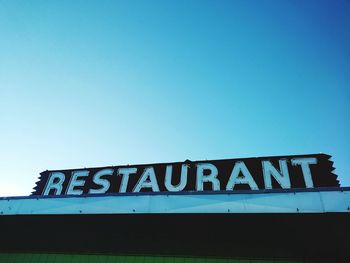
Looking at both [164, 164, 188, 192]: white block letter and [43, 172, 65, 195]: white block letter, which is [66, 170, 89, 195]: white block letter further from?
[164, 164, 188, 192]: white block letter

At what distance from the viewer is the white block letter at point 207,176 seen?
7966 millimetres

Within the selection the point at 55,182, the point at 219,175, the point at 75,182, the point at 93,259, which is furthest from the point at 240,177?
the point at 55,182

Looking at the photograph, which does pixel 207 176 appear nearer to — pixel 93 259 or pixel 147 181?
pixel 147 181

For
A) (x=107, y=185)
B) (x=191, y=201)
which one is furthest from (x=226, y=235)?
(x=107, y=185)

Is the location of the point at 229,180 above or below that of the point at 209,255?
above

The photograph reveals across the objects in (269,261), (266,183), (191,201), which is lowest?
(269,261)

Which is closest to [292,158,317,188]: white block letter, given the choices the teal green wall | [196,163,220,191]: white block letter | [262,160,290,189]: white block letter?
[262,160,290,189]: white block letter

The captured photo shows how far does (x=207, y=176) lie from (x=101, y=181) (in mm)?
3734

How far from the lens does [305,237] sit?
6.60 meters

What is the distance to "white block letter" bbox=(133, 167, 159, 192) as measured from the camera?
861 centimetres

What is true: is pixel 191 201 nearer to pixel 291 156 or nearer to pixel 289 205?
pixel 289 205

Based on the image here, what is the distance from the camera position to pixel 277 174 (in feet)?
25.9

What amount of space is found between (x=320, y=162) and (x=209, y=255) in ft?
13.7

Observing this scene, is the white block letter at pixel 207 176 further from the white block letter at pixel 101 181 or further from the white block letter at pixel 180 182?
the white block letter at pixel 101 181
